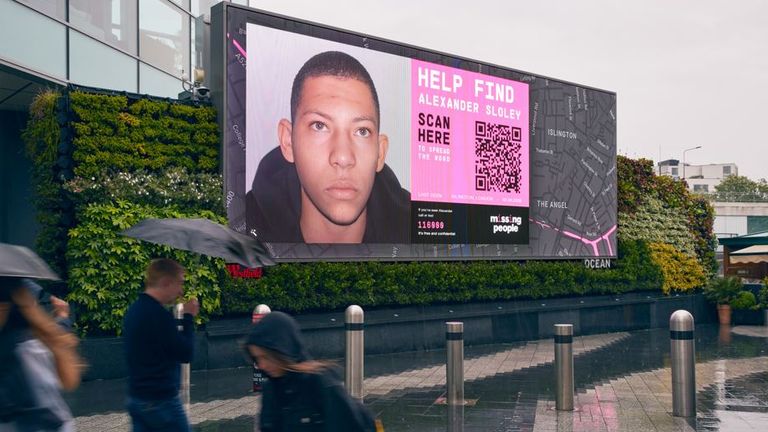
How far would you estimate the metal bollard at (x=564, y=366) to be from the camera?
393 inches

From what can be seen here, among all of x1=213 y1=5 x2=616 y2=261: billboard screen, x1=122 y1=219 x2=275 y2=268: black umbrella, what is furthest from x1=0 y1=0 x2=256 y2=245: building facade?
x1=122 y1=219 x2=275 y2=268: black umbrella

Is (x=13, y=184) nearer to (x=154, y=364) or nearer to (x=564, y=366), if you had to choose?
(x=564, y=366)

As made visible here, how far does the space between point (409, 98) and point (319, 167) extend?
295 cm

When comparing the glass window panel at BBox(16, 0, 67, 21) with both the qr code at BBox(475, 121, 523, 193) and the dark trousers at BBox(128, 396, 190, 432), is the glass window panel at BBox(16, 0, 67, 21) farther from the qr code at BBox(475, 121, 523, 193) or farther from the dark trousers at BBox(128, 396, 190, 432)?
the dark trousers at BBox(128, 396, 190, 432)

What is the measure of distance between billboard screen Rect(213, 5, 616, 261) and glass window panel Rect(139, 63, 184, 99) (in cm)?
802

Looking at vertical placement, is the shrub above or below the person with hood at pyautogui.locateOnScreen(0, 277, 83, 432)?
below

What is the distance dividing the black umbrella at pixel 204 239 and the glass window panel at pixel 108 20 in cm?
1436

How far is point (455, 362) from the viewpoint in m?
10.6

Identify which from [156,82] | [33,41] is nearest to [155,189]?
[33,41]

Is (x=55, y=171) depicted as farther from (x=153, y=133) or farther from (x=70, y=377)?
(x=70, y=377)

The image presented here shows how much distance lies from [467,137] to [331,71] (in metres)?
4.07

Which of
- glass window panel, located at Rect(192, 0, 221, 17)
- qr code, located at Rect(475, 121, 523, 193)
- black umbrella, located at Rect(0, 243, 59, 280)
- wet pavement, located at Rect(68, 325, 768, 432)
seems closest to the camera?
black umbrella, located at Rect(0, 243, 59, 280)

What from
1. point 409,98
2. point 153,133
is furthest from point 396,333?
point 153,133

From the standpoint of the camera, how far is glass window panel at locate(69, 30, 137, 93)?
19219mm
